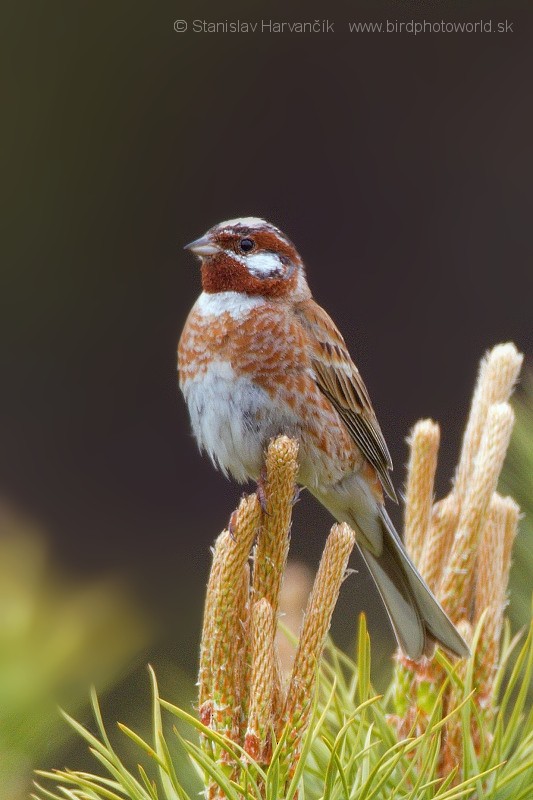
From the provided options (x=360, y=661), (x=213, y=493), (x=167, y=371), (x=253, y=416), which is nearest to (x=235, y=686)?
(x=360, y=661)

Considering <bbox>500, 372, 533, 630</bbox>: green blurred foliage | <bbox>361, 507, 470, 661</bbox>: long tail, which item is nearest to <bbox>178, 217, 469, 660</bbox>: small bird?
<bbox>361, 507, 470, 661</bbox>: long tail

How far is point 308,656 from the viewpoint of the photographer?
3.19 feet

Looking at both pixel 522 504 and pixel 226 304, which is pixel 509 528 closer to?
pixel 522 504

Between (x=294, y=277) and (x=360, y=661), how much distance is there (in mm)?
1135

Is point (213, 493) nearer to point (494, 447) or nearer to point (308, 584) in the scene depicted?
point (308, 584)

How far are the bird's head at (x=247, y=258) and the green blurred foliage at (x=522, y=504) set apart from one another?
82 cm


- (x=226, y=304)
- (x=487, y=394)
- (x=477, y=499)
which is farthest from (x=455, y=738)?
(x=226, y=304)

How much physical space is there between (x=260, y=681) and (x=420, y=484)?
14.0 inches

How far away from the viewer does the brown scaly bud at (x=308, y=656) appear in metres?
0.98

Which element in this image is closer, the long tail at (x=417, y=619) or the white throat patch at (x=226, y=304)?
the long tail at (x=417, y=619)

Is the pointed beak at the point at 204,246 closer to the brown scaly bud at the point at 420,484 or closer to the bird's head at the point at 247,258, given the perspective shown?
the bird's head at the point at 247,258

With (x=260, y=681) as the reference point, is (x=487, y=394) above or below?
above

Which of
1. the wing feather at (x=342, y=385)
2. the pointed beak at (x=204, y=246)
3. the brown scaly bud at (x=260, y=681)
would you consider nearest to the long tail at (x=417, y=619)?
the brown scaly bud at (x=260, y=681)

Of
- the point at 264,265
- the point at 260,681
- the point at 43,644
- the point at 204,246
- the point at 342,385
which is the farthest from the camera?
the point at 342,385
